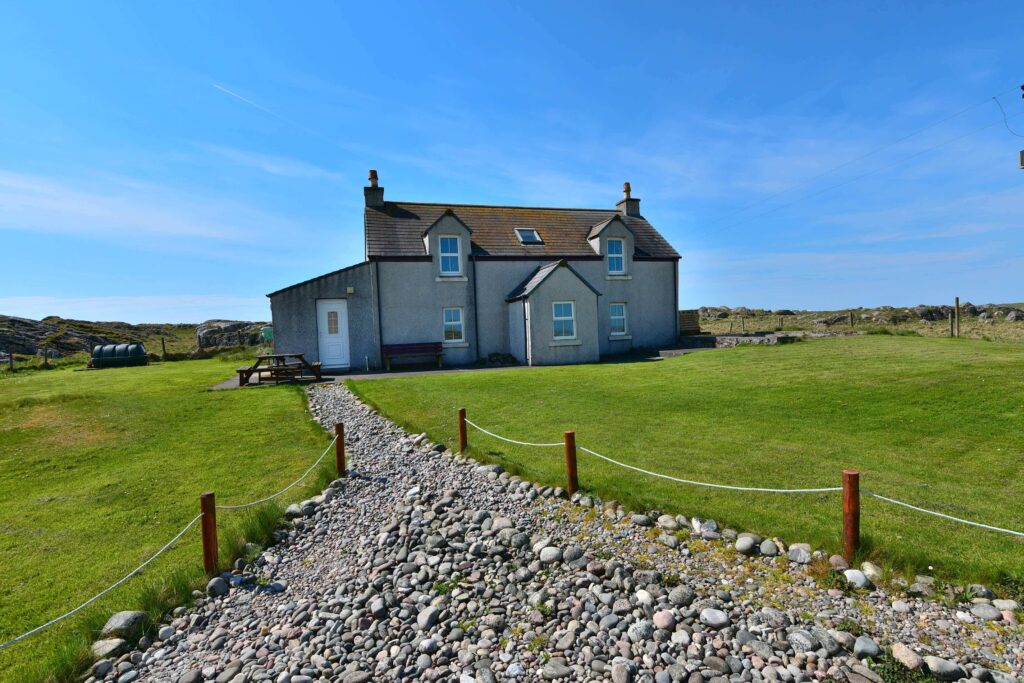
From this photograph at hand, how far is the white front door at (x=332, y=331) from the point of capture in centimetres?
2216

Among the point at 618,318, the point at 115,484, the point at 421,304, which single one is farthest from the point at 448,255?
the point at 115,484

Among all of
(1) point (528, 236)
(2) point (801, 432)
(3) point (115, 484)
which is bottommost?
(3) point (115, 484)

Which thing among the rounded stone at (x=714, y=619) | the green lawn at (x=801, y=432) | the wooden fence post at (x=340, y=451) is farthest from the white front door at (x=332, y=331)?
the rounded stone at (x=714, y=619)

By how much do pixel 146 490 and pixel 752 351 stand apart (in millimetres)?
19430

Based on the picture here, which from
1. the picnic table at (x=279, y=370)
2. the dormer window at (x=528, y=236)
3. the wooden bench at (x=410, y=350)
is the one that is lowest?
the picnic table at (x=279, y=370)

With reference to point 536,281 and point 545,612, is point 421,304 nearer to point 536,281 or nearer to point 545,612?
point 536,281

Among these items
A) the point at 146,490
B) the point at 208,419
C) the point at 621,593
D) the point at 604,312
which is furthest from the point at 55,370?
the point at 621,593

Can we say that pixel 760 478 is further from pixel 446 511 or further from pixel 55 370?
A: pixel 55 370

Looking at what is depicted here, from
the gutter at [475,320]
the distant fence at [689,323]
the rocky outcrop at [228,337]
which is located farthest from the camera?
the rocky outcrop at [228,337]

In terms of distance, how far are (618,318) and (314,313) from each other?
14.8m

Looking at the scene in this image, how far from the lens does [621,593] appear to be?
5.02 metres

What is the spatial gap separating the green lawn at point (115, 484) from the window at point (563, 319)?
11.4 meters

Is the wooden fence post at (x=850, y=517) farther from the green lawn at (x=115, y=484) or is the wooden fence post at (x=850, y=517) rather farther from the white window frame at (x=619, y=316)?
the white window frame at (x=619, y=316)

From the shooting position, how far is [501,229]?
26.6 m
